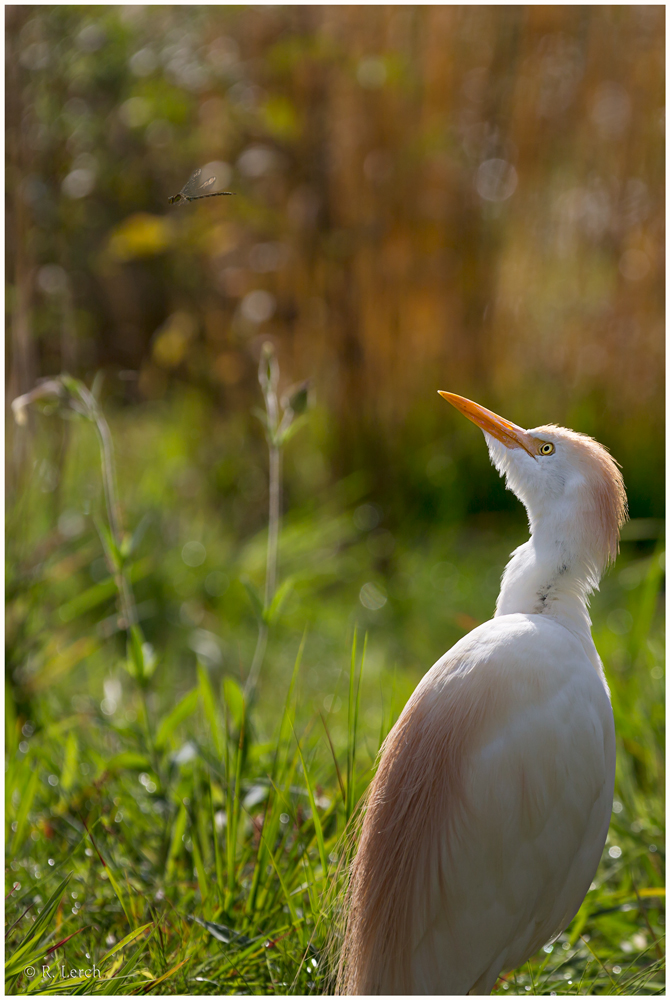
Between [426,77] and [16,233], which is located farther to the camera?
[426,77]

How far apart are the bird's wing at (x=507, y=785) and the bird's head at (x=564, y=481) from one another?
5.8 inches

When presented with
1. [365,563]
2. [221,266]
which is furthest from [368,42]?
[365,563]

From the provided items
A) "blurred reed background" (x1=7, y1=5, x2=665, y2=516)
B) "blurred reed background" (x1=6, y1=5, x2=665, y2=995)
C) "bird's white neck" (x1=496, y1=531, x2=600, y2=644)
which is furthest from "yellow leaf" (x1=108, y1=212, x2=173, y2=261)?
"bird's white neck" (x1=496, y1=531, x2=600, y2=644)

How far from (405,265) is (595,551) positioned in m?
2.65

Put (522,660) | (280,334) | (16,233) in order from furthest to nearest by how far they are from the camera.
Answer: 1. (280,334)
2. (16,233)
3. (522,660)

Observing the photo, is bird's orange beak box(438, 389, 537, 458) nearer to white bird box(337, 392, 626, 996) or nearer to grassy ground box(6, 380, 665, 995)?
white bird box(337, 392, 626, 996)

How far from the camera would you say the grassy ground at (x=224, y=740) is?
1.23 meters

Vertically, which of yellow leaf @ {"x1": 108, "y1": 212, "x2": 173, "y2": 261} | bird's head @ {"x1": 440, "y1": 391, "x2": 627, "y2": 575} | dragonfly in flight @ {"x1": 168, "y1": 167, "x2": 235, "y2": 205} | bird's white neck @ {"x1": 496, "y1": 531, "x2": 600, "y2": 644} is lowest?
bird's white neck @ {"x1": 496, "y1": 531, "x2": 600, "y2": 644}

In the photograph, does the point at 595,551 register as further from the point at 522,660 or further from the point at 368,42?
the point at 368,42

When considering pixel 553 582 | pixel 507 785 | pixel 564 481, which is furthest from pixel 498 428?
pixel 507 785

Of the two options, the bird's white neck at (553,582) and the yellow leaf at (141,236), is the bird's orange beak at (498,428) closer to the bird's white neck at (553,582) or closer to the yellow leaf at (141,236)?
the bird's white neck at (553,582)

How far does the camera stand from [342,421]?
3662mm

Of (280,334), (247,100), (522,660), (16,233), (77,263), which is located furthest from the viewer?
(77,263)

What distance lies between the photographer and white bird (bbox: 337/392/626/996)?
0.99m
